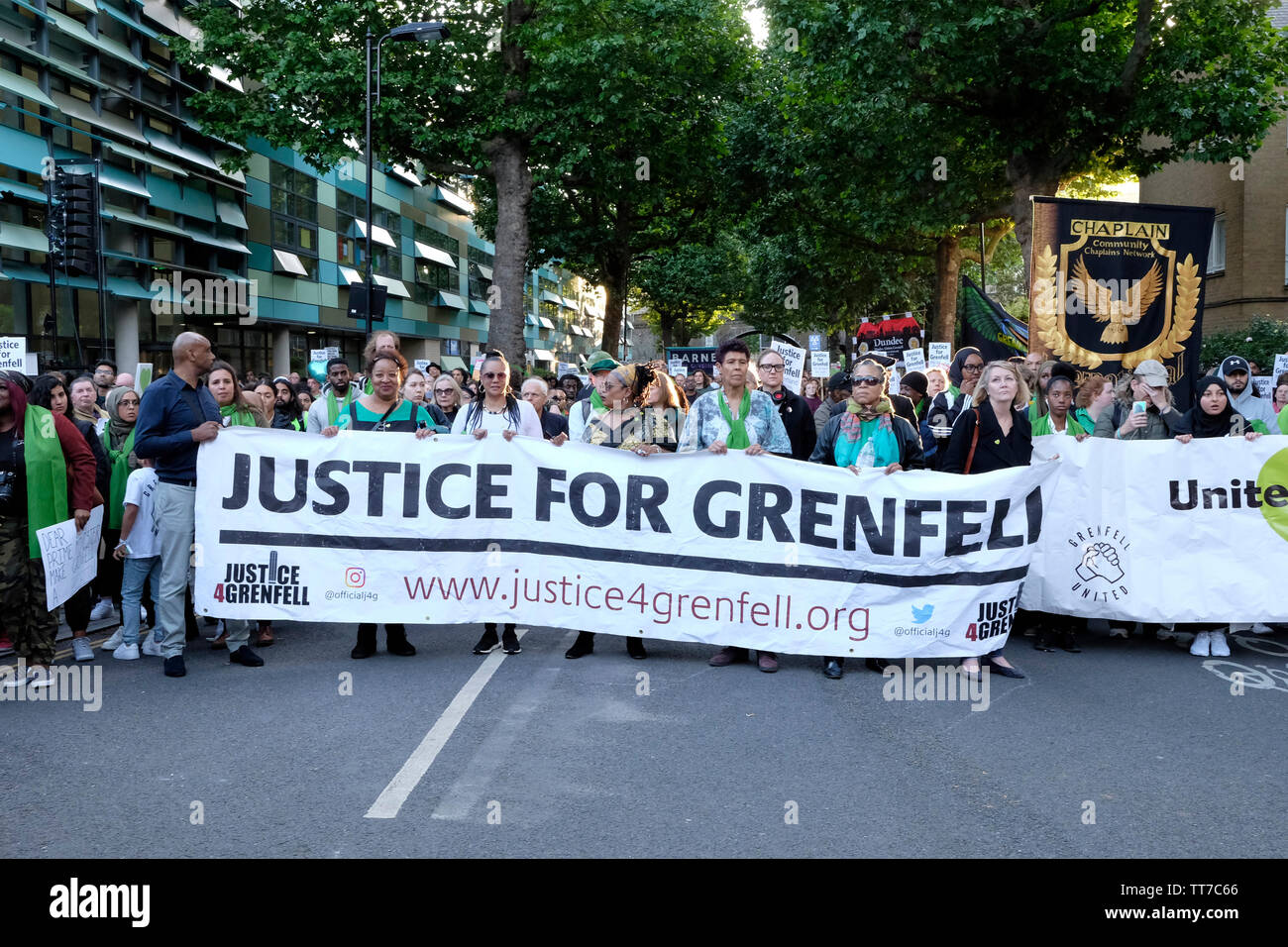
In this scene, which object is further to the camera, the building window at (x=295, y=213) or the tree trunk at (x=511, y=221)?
the building window at (x=295, y=213)

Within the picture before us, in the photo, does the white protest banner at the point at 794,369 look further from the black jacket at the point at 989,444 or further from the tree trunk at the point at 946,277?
the tree trunk at the point at 946,277

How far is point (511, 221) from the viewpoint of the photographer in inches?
999

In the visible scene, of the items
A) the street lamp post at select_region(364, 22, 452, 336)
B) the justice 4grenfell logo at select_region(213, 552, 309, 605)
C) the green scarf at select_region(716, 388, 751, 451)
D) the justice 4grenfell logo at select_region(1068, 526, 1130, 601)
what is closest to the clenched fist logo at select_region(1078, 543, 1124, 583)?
the justice 4grenfell logo at select_region(1068, 526, 1130, 601)

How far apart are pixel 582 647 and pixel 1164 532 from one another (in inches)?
164

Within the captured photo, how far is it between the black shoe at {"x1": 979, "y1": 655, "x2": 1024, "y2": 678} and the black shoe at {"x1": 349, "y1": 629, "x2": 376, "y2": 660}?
4056mm

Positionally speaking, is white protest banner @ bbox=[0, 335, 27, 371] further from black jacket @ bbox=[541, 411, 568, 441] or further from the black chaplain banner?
the black chaplain banner

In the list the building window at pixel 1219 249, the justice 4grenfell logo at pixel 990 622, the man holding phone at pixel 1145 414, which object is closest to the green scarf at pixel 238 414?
the justice 4grenfell logo at pixel 990 622

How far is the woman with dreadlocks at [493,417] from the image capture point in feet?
25.5

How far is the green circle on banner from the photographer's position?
7.96 meters

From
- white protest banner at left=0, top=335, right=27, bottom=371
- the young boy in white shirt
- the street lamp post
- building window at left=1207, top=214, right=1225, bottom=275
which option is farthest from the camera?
building window at left=1207, top=214, right=1225, bottom=275

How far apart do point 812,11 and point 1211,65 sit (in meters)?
7.09

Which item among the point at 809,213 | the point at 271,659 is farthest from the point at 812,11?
the point at 271,659

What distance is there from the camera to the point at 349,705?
630 cm

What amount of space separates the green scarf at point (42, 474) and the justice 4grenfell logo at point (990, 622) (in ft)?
18.8
